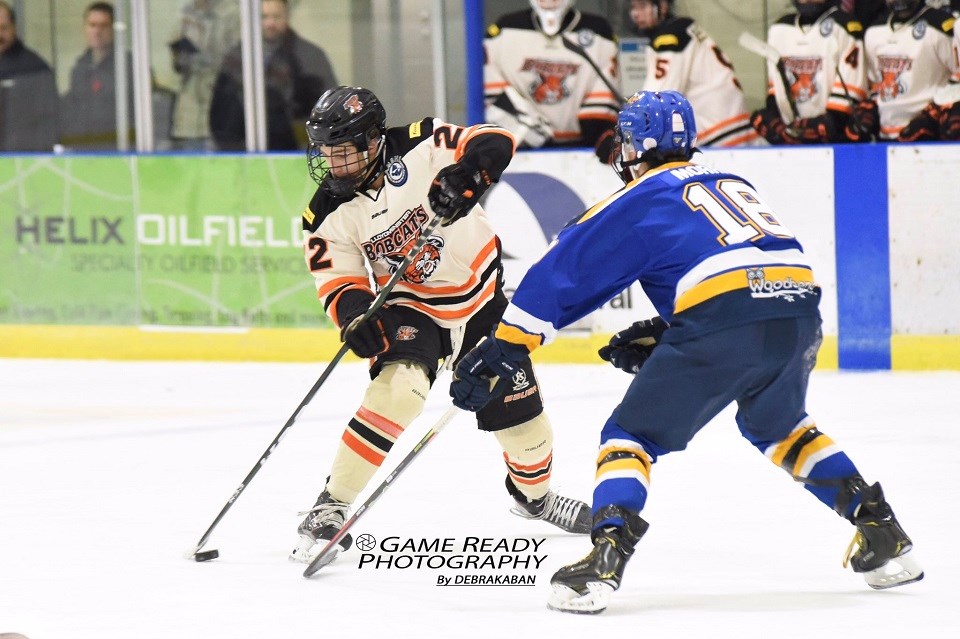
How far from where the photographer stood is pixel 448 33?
23.6 feet

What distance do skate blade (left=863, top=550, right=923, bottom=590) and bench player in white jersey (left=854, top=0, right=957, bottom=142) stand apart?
3279 mm

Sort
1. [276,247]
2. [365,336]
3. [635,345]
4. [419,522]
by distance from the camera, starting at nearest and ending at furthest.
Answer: [635,345] < [365,336] < [419,522] < [276,247]

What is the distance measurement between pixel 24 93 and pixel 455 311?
468 centimetres

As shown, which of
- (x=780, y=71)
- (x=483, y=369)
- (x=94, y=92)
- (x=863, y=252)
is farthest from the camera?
(x=94, y=92)

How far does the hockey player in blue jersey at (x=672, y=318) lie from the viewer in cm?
303

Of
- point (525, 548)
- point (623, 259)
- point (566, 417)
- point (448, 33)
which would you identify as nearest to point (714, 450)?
point (566, 417)

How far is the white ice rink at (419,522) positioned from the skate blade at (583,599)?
0.9 inches

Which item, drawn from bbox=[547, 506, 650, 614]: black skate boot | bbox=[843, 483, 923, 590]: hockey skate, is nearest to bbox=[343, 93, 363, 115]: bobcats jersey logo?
bbox=[547, 506, 650, 614]: black skate boot

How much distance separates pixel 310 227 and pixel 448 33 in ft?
11.8

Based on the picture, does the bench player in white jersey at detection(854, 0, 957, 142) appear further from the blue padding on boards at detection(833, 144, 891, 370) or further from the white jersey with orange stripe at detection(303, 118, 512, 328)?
the white jersey with orange stripe at detection(303, 118, 512, 328)

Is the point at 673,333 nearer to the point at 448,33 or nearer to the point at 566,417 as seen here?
the point at 566,417

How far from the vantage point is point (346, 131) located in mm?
3607

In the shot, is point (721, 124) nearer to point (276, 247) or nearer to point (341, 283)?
point (276, 247)

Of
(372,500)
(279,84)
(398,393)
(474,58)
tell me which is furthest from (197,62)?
(372,500)
